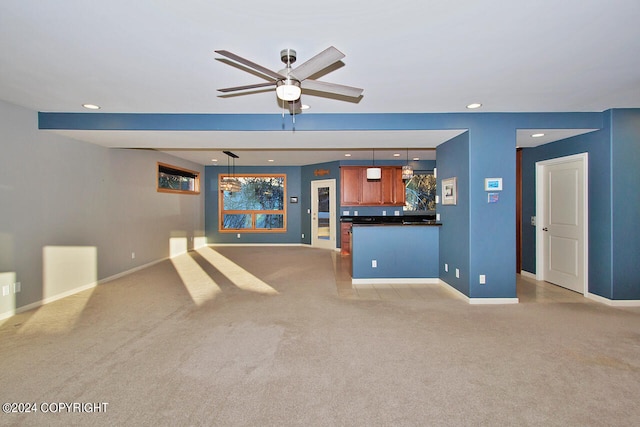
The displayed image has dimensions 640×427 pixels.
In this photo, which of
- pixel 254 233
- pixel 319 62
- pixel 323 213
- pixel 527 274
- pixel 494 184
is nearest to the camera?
pixel 319 62

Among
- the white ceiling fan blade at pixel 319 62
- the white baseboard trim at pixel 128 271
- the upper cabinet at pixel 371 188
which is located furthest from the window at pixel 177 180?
the white ceiling fan blade at pixel 319 62

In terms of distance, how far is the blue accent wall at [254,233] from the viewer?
9.66m

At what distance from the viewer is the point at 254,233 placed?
9742 millimetres

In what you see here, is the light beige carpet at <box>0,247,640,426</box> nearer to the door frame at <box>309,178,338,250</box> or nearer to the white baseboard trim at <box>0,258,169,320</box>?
the white baseboard trim at <box>0,258,169,320</box>

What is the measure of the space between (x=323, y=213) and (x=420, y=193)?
2.83 metres

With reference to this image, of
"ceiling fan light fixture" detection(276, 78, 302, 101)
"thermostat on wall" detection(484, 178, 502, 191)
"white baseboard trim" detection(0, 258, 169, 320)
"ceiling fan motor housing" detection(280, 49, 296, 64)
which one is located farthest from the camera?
"thermostat on wall" detection(484, 178, 502, 191)

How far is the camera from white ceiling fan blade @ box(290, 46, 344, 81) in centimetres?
196

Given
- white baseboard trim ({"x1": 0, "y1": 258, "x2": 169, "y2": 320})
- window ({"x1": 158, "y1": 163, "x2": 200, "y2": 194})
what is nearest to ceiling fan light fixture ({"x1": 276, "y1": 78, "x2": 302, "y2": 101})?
white baseboard trim ({"x1": 0, "y1": 258, "x2": 169, "y2": 320})

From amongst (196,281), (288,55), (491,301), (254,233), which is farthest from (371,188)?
(288,55)

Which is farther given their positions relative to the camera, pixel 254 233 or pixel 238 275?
pixel 254 233

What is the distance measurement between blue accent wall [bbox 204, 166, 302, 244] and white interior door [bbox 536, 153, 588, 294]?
20.8ft

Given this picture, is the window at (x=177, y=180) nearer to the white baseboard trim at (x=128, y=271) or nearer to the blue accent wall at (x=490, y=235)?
the white baseboard trim at (x=128, y=271)

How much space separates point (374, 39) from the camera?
2.27 m

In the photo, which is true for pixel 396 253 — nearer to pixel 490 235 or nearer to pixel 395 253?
pixel 395 253
